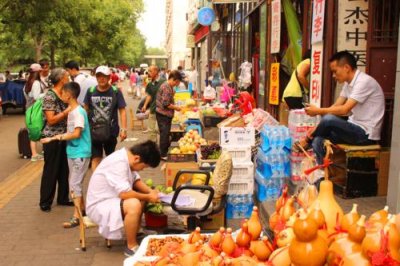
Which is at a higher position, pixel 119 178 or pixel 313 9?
pixel 313 9

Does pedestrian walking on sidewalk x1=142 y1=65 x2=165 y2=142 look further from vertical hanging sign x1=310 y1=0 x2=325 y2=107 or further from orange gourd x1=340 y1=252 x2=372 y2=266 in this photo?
orange gourd x1=340 y1=252 x2=372 y2=266

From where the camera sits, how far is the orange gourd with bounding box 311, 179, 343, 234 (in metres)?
2.85

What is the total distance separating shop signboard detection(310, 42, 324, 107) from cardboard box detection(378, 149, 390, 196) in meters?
1.50

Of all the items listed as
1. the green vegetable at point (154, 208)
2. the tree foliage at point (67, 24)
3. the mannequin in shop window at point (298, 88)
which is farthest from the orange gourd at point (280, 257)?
the tree foliage at point (67, 24)

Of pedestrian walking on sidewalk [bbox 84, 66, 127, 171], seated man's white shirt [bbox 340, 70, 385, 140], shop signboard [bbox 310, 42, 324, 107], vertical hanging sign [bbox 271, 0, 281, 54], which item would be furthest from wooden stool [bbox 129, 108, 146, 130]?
seated man's white shirt [bbox 340, 70, 385, 140]

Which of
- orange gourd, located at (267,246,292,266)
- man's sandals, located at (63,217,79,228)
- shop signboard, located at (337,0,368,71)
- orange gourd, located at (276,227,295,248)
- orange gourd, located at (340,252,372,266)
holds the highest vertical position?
shop signboard, located at (337,0,368,71)

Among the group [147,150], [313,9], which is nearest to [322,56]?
[313,9]

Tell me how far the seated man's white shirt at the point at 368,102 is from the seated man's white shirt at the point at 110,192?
9.33ft

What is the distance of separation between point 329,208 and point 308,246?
1.93ft

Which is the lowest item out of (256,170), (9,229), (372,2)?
(9,229)

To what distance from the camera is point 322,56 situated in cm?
699

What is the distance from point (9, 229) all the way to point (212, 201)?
2.75 meters

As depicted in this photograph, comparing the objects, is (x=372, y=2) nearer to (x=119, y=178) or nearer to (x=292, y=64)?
(x=292, y=64)

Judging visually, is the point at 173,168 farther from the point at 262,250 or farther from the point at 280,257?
the point at 280,257
